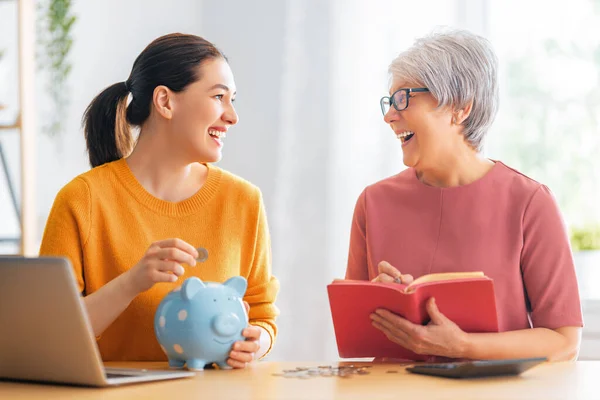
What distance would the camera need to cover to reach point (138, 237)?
1838mm

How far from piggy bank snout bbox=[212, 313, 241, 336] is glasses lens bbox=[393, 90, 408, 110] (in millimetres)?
648

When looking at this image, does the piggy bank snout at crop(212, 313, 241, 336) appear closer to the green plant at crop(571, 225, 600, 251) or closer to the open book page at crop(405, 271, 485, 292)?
the open book page at crop(405, 271, 485, 292)

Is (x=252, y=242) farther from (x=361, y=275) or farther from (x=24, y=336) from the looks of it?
(x=24, y=336)

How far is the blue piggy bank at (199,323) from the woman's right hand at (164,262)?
4 cm

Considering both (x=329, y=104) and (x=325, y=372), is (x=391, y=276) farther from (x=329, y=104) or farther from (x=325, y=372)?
(x=329, y=104)

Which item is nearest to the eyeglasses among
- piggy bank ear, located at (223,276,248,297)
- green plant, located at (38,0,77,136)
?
piggy bank ear, located at (223,276,248,297)

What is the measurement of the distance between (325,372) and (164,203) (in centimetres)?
65

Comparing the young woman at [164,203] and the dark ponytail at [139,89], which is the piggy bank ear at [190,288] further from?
the dark ponytail at [139,89]

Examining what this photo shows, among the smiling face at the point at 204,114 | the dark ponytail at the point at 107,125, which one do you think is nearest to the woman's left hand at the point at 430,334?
the smiling face at the point at 204,114

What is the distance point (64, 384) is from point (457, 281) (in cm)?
68

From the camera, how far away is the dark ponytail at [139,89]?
6.15 feet

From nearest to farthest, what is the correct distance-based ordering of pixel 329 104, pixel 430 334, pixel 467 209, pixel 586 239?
pixel 430 334 < pixel 467 209 < pixel 586 239 < pixel 329 104

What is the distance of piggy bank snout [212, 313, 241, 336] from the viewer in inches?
55.9

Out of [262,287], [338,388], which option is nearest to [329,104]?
[262,287]
